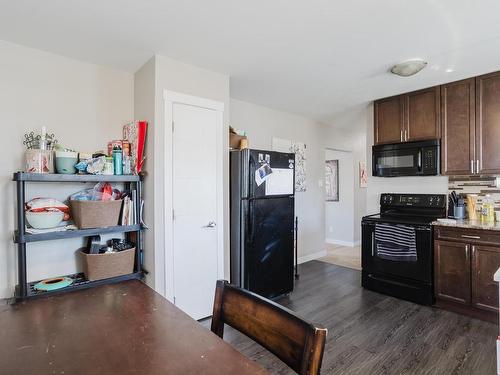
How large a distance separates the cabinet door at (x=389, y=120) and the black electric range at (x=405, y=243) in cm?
76

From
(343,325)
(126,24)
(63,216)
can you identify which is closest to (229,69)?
(126,24)

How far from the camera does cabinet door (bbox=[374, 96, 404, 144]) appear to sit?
3506mm

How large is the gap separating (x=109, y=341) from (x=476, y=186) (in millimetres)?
3770

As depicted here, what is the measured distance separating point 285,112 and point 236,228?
224 cm

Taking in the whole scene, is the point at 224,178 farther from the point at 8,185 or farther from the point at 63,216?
the point at 8,185

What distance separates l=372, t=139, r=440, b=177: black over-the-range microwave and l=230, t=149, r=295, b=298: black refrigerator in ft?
4.12

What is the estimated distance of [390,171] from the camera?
3.57m

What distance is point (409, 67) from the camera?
258cm

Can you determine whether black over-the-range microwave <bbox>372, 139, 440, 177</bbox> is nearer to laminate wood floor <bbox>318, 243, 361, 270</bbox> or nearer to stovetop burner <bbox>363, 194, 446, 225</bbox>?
stovetop burner <bbox>363, 194, 446, 225</bbox>

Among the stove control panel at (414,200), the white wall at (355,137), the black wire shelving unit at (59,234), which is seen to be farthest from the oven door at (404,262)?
the black wire shelving unit at (59,234)

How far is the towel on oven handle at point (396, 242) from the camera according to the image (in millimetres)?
3044

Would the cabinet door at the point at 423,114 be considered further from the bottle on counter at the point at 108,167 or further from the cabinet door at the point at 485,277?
the bottle on counter at the point at 108,167

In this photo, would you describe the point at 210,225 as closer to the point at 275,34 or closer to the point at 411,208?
the point at 275,34

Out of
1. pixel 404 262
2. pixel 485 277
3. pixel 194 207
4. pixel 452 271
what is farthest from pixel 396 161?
pixel 194 207
